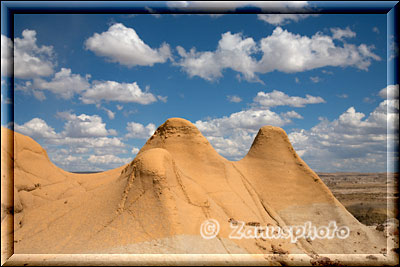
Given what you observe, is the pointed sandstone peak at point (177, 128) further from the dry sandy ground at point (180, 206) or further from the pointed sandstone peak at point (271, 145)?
the pointed sandstone peak at point (271, 145)

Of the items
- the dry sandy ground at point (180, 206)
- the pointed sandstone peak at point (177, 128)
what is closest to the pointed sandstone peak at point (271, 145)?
the dry sandy ground at point (180, 206)

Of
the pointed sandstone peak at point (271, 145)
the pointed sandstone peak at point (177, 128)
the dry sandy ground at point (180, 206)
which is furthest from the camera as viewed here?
the pointed sandstone peak at point (271, 145)

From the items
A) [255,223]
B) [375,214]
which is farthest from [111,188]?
[375,214]

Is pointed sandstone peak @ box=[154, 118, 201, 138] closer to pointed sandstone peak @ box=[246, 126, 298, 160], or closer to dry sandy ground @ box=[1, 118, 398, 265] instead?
dry sandy ground @ box=[1, 118, 398, 265]

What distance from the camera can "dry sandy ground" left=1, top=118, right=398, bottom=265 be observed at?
14.1m

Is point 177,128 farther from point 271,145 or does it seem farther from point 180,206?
point 180,206

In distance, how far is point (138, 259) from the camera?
12023mm

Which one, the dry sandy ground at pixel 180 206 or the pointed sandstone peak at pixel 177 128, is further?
the pointed sandstone peak at pixel 177 128

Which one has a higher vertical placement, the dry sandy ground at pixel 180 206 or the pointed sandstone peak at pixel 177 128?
the pointed sandstone peak at pixel 177 128

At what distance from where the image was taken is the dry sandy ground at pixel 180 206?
14.1m

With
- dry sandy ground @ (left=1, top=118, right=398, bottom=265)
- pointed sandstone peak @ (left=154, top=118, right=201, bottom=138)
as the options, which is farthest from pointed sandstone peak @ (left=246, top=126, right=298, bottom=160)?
pointed sandstone peak @ (left=154, top=118, right=201, bottom=138)

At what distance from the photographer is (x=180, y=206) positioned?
15508 millimetres

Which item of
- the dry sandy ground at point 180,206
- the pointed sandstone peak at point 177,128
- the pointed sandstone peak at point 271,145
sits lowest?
the dry sandy ground at point 180,206

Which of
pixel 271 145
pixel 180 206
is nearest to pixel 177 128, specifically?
pixel 271 145
